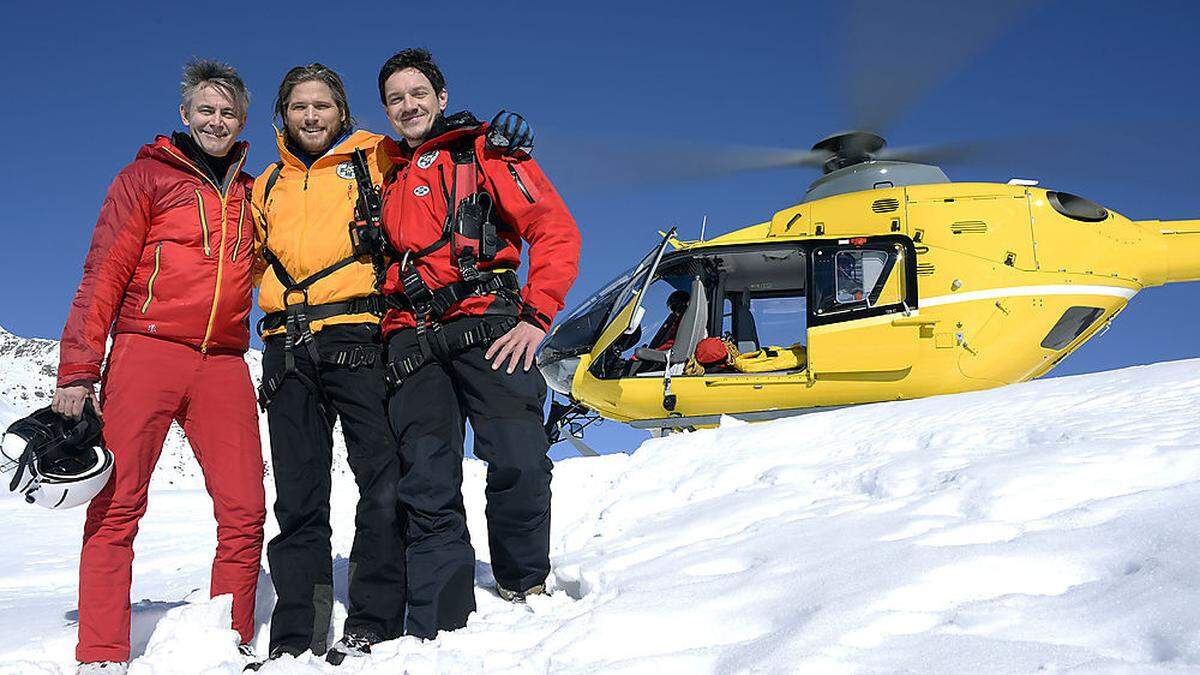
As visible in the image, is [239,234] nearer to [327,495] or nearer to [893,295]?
[327,495]

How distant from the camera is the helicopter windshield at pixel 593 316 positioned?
7852 millimetres

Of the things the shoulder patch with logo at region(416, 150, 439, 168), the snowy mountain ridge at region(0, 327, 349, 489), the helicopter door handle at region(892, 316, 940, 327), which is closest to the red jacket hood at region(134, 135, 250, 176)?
the shoulder patch with logo at region(416, 150, 439, 168)

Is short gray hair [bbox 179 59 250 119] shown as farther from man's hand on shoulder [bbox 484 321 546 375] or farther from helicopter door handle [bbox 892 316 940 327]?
helicopter door handle [bbox 892 316 940 327]

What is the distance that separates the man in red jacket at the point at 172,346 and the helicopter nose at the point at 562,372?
5.18 meters

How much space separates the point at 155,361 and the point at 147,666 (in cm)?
99

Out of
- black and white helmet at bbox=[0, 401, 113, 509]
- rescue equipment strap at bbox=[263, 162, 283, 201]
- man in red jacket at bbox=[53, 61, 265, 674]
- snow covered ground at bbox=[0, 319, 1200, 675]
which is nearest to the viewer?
snow covered ground at bbox=[0, 319, 1200, 675]

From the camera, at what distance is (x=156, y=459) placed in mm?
2758

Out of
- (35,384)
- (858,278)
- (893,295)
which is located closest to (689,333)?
(858,278)

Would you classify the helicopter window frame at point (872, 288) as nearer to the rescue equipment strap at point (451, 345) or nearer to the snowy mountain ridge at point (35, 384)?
the rescue equipment strap at point (451, 345)

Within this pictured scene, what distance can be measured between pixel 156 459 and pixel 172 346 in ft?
1.26

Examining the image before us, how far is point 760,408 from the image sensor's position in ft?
24.6

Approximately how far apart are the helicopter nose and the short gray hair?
17.0 ft

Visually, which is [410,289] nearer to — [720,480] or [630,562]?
[630,562]

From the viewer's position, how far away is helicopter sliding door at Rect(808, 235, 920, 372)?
7.09 metres
